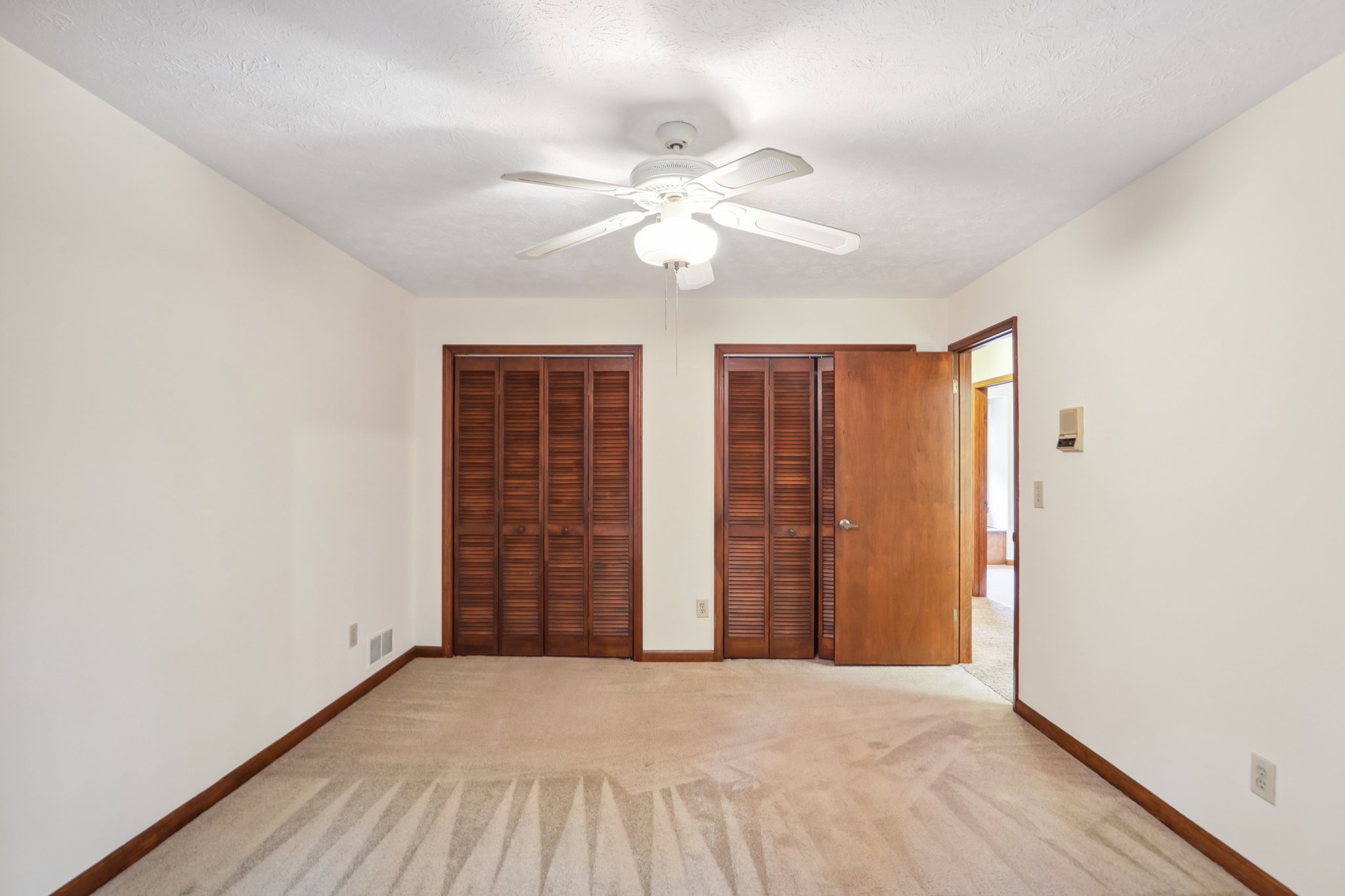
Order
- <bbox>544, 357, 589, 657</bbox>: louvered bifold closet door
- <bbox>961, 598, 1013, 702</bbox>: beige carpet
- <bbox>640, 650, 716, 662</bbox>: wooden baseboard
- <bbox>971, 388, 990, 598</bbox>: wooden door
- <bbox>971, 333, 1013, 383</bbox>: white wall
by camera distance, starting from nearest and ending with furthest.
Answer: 1. <bbox>961, 598, 1013, 702</bbox>: beige carpet
2. <bbox>640, 650, 716, 662</bbox>: wooden baseboard
3. <bbox>544, 357, 589, 657</bbox>: louvered bifold closet door
4. <bbox>971, 388, 990, 598</bbox>: wooden door
5. <bbox>971, 333, 1013, 383</bbox>: white wall

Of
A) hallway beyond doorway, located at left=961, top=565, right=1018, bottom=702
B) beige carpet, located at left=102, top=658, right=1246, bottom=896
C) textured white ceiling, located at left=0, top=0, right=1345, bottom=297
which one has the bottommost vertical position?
hallway beyond doorway, located at left=961, top=565, right=1018, bottom=702

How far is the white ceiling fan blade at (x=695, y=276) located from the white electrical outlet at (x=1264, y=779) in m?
2.26

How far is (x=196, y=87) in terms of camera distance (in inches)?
69.6

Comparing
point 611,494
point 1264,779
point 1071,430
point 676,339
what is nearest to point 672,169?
point 1071,430

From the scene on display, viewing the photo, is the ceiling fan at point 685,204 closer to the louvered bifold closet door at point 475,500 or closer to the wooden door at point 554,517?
the wooden door at point 554,517

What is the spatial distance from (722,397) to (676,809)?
2.44 meters

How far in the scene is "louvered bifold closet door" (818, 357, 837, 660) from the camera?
406 cm

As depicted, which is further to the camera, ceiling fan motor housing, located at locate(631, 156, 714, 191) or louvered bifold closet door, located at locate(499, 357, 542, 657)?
louvered bifold closet door, located at locate(499, 357, 542, 657)

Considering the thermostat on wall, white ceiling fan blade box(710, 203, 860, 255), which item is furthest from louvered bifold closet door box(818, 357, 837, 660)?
white ceiling fan blade box(710, 203, 860, 255)

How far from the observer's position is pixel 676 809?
2.31m

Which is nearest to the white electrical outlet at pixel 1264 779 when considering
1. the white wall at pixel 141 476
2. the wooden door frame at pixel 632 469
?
the wooden door frame at pixel 632 469

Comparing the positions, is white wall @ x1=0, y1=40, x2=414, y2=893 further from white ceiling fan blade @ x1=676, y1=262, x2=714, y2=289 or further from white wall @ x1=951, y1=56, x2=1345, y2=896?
white wall @ x1=951, y1=56, x2=1345, y2=896

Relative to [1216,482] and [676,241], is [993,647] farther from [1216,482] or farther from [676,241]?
[676,241]

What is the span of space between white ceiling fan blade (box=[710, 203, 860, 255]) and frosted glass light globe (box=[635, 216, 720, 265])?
0.12m
